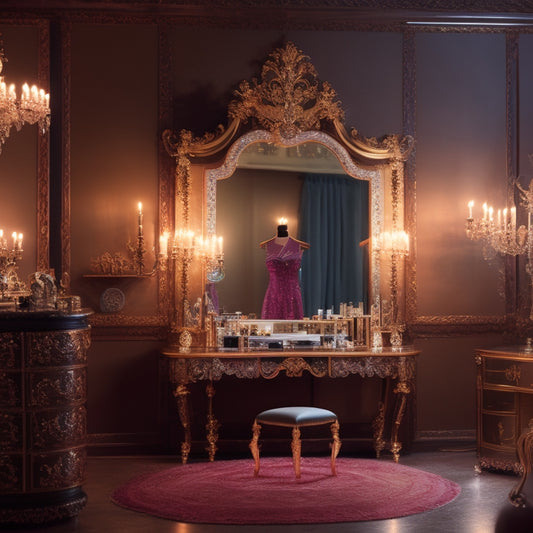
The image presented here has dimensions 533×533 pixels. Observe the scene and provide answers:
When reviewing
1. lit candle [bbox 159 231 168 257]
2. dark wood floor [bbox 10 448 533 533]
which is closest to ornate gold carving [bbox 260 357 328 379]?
dark wood floor [bbox 10 448 533 533]

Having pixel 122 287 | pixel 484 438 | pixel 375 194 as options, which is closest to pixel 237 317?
pixel 122 287

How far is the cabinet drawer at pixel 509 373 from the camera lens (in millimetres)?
6238

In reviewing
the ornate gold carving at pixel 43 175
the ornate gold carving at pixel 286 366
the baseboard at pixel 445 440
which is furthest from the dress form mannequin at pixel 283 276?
the ornate gold carving at pixel 43 175

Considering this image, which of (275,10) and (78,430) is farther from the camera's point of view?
(275,10)

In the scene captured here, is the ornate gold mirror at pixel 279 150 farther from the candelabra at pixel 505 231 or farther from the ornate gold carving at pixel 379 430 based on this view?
the ornate gold carving at pixel 379 430

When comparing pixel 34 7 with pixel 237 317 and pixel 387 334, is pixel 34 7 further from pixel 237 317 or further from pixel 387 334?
pixel 387 334

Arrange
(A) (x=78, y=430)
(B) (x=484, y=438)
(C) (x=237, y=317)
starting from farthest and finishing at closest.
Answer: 1. (C) (x=237, y=317)
2. (B) (x=484, y=438)
3. (A) (x=78, y=430)

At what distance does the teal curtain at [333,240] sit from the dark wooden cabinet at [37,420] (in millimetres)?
2519

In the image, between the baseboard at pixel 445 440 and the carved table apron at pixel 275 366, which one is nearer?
the carved table apron at pixel 275 366

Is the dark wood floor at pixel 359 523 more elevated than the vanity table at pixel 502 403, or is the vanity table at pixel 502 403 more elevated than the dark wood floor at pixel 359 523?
the vanity table at pixel 502 403

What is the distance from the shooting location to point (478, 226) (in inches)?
288

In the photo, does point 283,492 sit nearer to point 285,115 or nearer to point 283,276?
point 283,276

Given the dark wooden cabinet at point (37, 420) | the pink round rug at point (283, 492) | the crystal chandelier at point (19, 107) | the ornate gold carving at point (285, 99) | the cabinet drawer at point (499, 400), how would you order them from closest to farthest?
the dark wooden cabinet at point (37, 420), the pink round rug at point (283, 492), the crystal chandelier at point (19, 107), the cabinet drawer at point (499, 400), the ornate gold carving at point (285, 99)

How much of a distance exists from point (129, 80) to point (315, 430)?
3254mm
